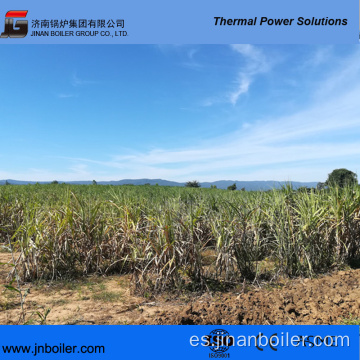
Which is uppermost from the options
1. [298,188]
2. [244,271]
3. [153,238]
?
[298,188]

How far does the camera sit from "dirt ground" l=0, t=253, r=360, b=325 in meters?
3.40

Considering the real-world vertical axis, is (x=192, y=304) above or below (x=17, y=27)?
below

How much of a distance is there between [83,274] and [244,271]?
8.66 feet

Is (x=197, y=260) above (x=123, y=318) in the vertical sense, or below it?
above

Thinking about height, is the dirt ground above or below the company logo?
below

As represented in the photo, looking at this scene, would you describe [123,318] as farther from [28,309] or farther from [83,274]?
[83,274]

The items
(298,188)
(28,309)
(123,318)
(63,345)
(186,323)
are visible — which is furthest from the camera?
(298,188)

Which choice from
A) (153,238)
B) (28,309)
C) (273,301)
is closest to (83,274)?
(28,309)

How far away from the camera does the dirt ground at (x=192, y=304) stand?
3402mm

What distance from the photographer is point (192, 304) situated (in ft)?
12.3

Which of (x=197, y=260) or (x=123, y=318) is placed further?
(x=197, y=260)

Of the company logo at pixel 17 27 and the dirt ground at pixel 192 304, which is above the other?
the company logo at pixel 17 27

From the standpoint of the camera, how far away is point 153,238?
4.51m

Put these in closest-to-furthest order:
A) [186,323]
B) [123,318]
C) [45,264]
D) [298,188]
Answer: [186,323] → [123,318] → [45,264] → [298,188]
